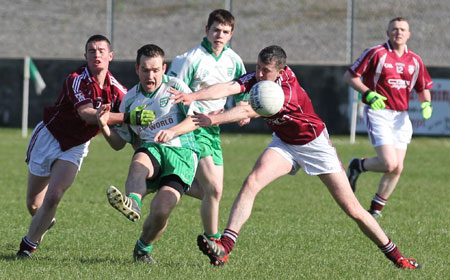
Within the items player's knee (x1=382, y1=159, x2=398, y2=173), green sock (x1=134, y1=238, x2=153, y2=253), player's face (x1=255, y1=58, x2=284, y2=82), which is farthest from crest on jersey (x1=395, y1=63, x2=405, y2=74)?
green sock (x1=134, y1=238, x2=153, y2=253)

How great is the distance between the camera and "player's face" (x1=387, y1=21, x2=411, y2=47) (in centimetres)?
973

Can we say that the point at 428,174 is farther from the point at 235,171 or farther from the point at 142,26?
the point at 142,26

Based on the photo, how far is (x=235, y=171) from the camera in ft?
46.7

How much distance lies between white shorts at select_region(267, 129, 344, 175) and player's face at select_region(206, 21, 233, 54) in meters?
1.52

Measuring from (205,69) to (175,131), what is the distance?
5.37 ft

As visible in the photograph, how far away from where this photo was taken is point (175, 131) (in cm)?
612

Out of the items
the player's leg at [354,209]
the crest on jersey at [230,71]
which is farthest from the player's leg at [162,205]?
the crest on jersey at [230,71]

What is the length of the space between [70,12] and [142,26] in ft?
10.2

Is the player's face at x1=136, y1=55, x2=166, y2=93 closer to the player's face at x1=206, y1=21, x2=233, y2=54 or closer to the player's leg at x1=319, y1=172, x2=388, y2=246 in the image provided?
the player's face at x1=206, y1=21, x2=233, y2=54

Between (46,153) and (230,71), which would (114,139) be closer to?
(46,153)

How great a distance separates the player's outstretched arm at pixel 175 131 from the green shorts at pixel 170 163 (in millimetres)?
246

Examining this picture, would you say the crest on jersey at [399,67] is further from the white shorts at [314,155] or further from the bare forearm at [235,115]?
the bare forearm at [235,115]

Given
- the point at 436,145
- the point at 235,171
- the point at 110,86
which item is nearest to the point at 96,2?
the point at 436,145

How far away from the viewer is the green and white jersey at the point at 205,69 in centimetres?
758
